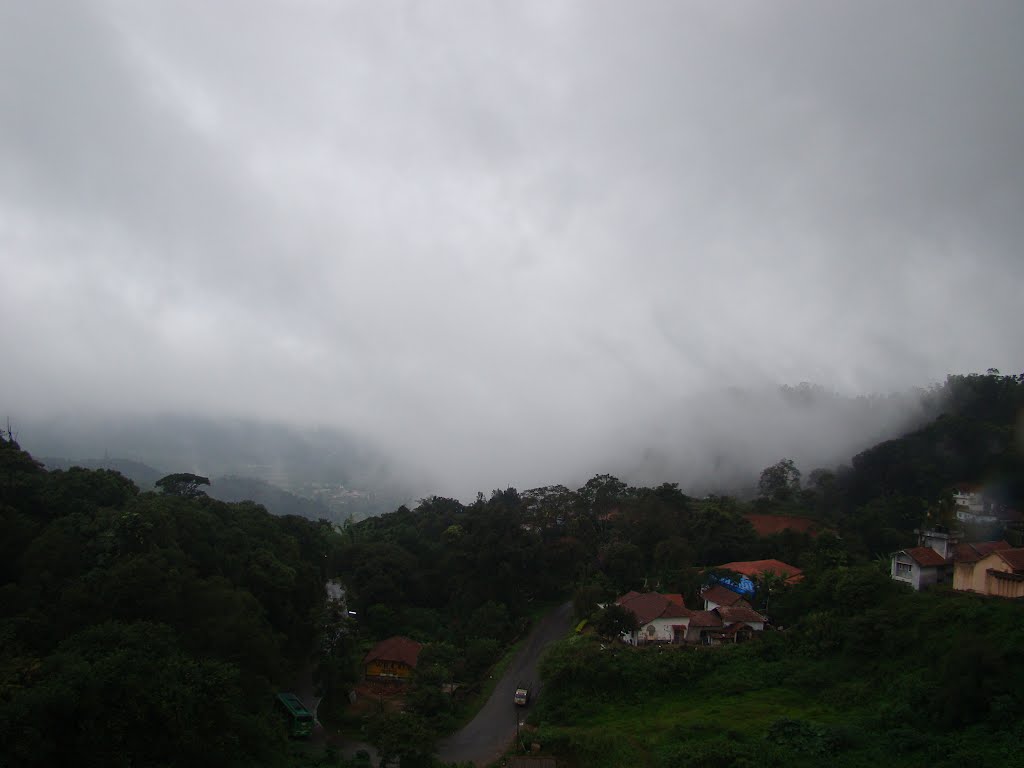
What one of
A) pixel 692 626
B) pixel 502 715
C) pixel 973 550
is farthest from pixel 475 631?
pixel 973 550

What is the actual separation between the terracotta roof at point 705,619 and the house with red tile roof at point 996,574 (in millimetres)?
9194

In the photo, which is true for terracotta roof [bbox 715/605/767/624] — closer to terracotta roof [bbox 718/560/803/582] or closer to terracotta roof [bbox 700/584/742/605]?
terracotta roof [bbox 700/584/742/605]

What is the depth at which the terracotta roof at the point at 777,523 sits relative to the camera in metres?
40.8

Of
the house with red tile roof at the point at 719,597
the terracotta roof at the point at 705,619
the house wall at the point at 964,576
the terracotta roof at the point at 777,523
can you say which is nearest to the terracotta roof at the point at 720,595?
the house with red tile roof at the point at 719,597

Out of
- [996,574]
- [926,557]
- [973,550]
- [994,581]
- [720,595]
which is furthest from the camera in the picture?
[720,595]

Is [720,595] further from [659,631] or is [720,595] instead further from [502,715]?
[502,715]

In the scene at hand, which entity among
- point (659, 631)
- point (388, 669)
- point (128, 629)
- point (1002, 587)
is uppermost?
point (1002, 587)

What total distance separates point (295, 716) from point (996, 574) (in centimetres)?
2524

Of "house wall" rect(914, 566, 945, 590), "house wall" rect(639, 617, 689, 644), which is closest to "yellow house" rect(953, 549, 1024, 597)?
"house wall" rect(914, 566, 945, 590)

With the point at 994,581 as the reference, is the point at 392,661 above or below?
below

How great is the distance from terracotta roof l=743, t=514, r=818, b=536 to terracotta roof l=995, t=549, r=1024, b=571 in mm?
17156

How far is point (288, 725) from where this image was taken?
2302cm

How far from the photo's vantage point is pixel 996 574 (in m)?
22.8

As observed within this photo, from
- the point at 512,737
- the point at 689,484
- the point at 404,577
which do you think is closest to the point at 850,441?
the point at 689,484
